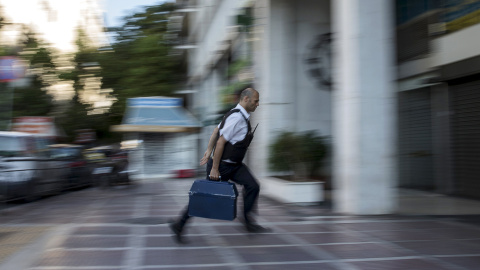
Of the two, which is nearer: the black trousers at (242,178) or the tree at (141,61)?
the black trousers at (242,178)

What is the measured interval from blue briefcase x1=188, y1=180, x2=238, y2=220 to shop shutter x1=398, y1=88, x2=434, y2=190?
25.8ft

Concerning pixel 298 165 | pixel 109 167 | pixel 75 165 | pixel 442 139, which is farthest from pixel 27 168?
pixel 442 139

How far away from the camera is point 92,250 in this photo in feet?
19.0

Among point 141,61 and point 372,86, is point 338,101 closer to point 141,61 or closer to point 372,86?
point 372,86

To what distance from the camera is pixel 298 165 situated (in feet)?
33.7

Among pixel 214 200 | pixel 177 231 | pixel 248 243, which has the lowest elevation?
pixel 248 243

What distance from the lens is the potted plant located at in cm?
990

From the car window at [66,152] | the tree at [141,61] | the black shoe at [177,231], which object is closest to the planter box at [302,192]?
the black shoe at [177,231]

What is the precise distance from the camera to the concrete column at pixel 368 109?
8281 mm

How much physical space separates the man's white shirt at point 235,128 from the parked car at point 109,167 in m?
11.1

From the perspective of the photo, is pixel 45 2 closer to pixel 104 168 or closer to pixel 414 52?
pixel 104 168

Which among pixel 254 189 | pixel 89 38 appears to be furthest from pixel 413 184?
pixel 89 38

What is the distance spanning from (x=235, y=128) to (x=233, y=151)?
0.25m

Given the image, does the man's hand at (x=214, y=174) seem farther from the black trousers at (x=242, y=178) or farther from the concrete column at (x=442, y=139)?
the concrete column at (x=442, y=139)
